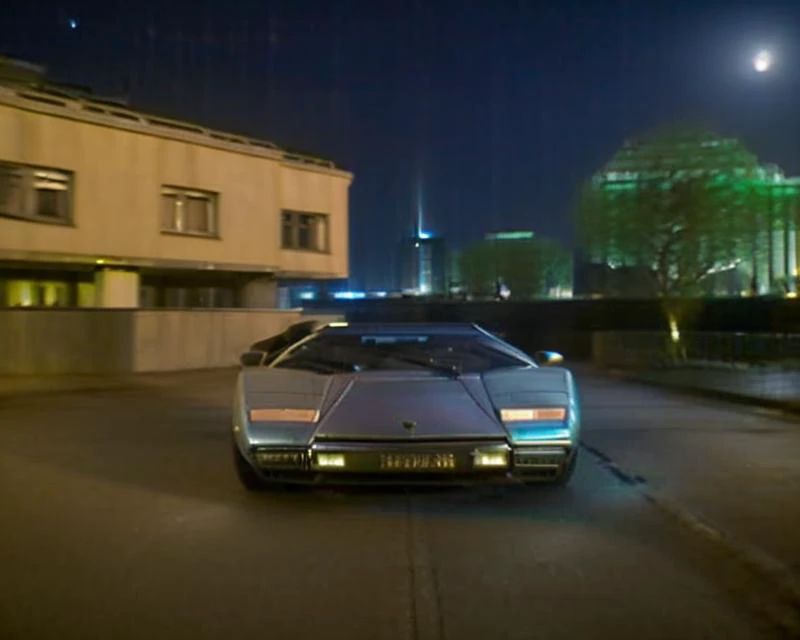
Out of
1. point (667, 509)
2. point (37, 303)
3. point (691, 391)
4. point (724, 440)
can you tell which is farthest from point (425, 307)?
point (667, 509)

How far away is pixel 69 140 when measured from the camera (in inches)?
1094

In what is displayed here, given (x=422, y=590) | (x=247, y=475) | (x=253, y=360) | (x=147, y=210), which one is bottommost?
(x=422, y=590)

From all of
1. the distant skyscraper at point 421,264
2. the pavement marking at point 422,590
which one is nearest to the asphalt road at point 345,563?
the pavement marking at point 422,590

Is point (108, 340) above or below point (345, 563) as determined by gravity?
above

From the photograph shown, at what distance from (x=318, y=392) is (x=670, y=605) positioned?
325cm

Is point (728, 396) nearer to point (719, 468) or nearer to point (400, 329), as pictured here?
point (719, 468)

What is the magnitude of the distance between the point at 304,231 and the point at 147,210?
912cm

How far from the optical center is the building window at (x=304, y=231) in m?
37.7

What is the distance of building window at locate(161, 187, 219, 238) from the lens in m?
31.7

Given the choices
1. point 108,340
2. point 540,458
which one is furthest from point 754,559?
point 108,340

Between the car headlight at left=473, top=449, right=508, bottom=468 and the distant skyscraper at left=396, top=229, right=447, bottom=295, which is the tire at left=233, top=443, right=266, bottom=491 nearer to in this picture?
the car headlight at left=473, top=449, right=508, bottom=468

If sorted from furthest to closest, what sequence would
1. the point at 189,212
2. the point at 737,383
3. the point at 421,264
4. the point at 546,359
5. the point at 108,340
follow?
the point at 421,264 < the point at 189,212 < the point at 108,340 < the point at 737,383 < the point at 546,359

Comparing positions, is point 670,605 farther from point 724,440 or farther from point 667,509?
point 724,440

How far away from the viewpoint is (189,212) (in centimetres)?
3253
